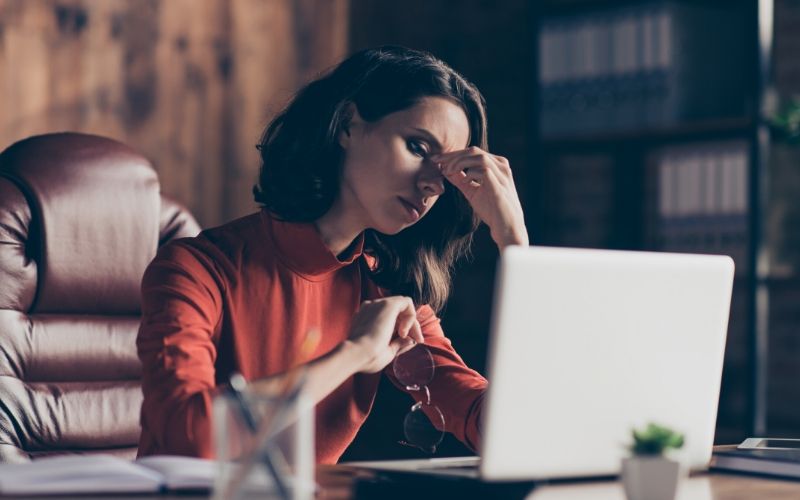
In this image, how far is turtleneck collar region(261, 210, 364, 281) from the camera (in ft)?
6.00

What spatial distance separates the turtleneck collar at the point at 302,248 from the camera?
183 cm

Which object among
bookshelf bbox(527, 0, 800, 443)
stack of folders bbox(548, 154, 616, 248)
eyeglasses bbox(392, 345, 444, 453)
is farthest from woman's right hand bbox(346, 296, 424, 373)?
stack of folders bbox(548, 154, 616, 248)

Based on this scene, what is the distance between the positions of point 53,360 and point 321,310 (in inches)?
19.3

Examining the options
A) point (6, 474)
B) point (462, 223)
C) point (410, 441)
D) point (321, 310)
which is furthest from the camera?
point (462, 223)

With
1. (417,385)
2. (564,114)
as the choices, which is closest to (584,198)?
(564,114)

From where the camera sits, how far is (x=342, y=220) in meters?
1.89

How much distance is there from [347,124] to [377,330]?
54 centimetres

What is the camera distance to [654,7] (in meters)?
3.26

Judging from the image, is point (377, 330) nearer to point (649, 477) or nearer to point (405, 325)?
point (405, 325)

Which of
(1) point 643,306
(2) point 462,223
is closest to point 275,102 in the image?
(2) point 462,223

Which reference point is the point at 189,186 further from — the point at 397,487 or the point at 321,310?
the point at 397,487

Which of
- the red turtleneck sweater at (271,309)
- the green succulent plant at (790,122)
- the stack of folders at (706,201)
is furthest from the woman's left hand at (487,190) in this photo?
the stack of folders at (706,201)

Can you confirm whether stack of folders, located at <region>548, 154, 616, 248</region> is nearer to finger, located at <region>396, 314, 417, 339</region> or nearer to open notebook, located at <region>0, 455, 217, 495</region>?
finger, located at <region>396, 314, 417, 339</region>

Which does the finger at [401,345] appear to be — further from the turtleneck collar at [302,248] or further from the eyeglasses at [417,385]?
the turtleneck collar at [302,248]
